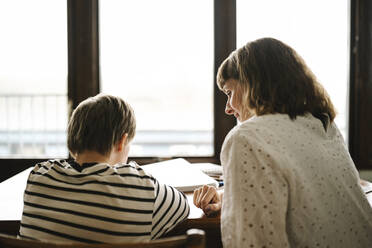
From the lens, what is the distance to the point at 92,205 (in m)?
0.75

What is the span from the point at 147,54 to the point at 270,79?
6.10 feet

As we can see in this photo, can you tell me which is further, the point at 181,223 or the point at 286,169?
the point at 181,223

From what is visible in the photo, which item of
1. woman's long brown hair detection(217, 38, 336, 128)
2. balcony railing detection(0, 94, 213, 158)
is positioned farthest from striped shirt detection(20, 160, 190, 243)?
balcony railing detection(0, 94, 213, 158)

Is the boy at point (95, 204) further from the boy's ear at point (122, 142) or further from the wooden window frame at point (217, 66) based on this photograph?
the wooden window frame at point (217, 66)

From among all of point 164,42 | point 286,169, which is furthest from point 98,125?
point 164,42

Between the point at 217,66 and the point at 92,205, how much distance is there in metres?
1.42

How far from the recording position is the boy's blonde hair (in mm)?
850

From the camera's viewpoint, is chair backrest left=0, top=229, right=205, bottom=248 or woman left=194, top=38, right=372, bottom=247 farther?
woman left=194, top=38, right=372, bottom=247

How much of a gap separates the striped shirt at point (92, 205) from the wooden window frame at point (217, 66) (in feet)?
4.10

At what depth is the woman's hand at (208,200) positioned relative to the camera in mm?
929

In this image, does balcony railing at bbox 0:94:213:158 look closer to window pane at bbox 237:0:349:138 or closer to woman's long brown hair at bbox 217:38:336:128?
window pane at bbox 237:0:349:138

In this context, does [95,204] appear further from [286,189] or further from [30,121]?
[30,121]

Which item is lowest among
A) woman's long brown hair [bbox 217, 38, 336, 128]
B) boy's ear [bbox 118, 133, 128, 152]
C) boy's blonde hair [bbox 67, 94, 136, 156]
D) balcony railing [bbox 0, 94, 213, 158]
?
balcony railing [bbox 0, 94, 213, 158]

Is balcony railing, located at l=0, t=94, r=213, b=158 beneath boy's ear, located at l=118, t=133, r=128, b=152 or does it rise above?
beneath
